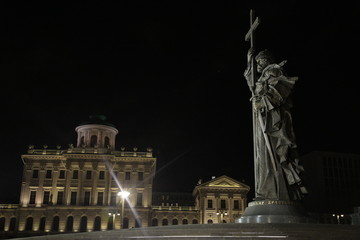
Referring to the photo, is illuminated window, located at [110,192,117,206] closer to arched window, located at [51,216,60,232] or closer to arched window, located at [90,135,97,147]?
arched window, located at [51,216,60,232]

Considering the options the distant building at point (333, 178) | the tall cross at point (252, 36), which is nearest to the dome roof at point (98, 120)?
the distant building at point (333, 178)

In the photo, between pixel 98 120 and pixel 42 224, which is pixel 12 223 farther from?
pixel 98 120

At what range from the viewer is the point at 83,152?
66.0 m

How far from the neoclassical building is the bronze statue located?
173ft

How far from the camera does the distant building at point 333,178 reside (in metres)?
73.6

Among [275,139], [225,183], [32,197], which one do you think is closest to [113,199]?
[32,197]

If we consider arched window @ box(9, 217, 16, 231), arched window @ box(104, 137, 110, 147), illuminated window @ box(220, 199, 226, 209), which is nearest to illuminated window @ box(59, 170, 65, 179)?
arched window @ box(104, 137, 110, 147)

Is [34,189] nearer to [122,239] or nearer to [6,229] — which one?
[6,229]

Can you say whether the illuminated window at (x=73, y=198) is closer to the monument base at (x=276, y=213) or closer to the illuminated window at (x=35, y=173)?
the illuminated window at (x=35, y=173)

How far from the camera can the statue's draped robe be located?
1134 centimetres

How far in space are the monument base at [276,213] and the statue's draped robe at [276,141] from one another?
231 millimetres

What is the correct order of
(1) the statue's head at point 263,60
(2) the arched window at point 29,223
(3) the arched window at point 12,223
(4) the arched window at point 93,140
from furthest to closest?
(4) the arched window at point 93,140 → (3) the arched window at point 12,223 → (2) the arched window at point 29,223 → (1) the statue's head at point 263,60

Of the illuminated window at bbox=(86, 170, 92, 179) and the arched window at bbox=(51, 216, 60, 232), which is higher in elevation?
the illuminated window at bbox=(86, 170, 92, 179)

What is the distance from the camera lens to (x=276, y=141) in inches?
460
